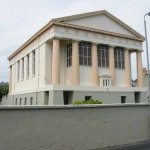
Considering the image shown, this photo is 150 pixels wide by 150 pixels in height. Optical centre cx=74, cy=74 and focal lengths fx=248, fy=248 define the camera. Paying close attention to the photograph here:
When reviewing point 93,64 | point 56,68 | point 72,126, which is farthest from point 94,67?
point 72,126

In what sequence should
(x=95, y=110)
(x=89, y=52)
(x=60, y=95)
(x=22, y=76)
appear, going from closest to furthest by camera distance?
(x=95, y=110), (x=60, y=95), (x=89, y=52), (x=22, y=76)

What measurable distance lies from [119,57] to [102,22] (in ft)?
16.8

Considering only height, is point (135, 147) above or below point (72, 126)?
below

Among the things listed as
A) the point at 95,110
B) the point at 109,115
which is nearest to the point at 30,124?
the point at 95,110

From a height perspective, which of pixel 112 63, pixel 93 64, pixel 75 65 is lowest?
pixel 75 65

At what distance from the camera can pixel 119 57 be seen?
1282 inches

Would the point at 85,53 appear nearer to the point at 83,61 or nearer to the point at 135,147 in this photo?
the point at 83,61

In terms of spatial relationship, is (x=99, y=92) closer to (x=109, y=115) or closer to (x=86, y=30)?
(x=86, y=30)

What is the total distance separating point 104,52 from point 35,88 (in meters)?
9.69

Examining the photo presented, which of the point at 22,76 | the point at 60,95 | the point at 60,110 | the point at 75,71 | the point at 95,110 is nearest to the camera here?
the point at 60,110

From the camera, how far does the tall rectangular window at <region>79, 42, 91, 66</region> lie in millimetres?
29078

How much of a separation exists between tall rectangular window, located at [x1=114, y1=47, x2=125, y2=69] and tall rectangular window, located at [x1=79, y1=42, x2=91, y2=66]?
14.6 feet

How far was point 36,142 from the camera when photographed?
8797 millimetres

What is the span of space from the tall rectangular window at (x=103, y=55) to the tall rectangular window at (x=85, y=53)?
164 cm
